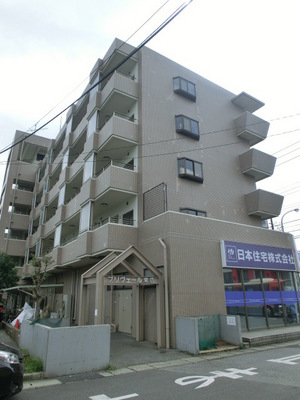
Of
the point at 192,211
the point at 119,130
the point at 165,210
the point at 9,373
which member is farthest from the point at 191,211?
the point at 9,373

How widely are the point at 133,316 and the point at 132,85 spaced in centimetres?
1369

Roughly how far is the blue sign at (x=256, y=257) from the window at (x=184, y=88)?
10.6 metres

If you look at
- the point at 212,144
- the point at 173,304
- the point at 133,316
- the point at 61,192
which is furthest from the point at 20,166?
the point at 173,304

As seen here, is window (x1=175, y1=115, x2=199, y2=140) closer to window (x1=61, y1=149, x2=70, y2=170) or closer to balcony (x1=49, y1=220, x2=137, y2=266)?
balcony (x1=49, y1=220, x2=137, y2=266)

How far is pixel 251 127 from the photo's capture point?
71.1 ft

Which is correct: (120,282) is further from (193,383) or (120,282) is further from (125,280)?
(193,383)

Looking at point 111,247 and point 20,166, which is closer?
point 111,247

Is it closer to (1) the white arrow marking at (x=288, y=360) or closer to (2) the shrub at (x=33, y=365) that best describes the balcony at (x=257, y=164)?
(1) the white arrow marking at (x=288, y=360)

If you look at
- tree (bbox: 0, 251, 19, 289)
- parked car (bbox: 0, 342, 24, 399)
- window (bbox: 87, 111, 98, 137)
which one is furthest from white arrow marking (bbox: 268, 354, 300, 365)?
tree (bbox: 0, 251, 19, 289)

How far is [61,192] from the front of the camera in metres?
23.5

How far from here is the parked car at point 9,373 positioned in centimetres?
510

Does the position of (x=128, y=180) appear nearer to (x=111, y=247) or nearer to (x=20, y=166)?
(x=111, y=247)

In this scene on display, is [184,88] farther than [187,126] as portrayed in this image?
Yes

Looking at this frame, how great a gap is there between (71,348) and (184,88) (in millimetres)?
17148
